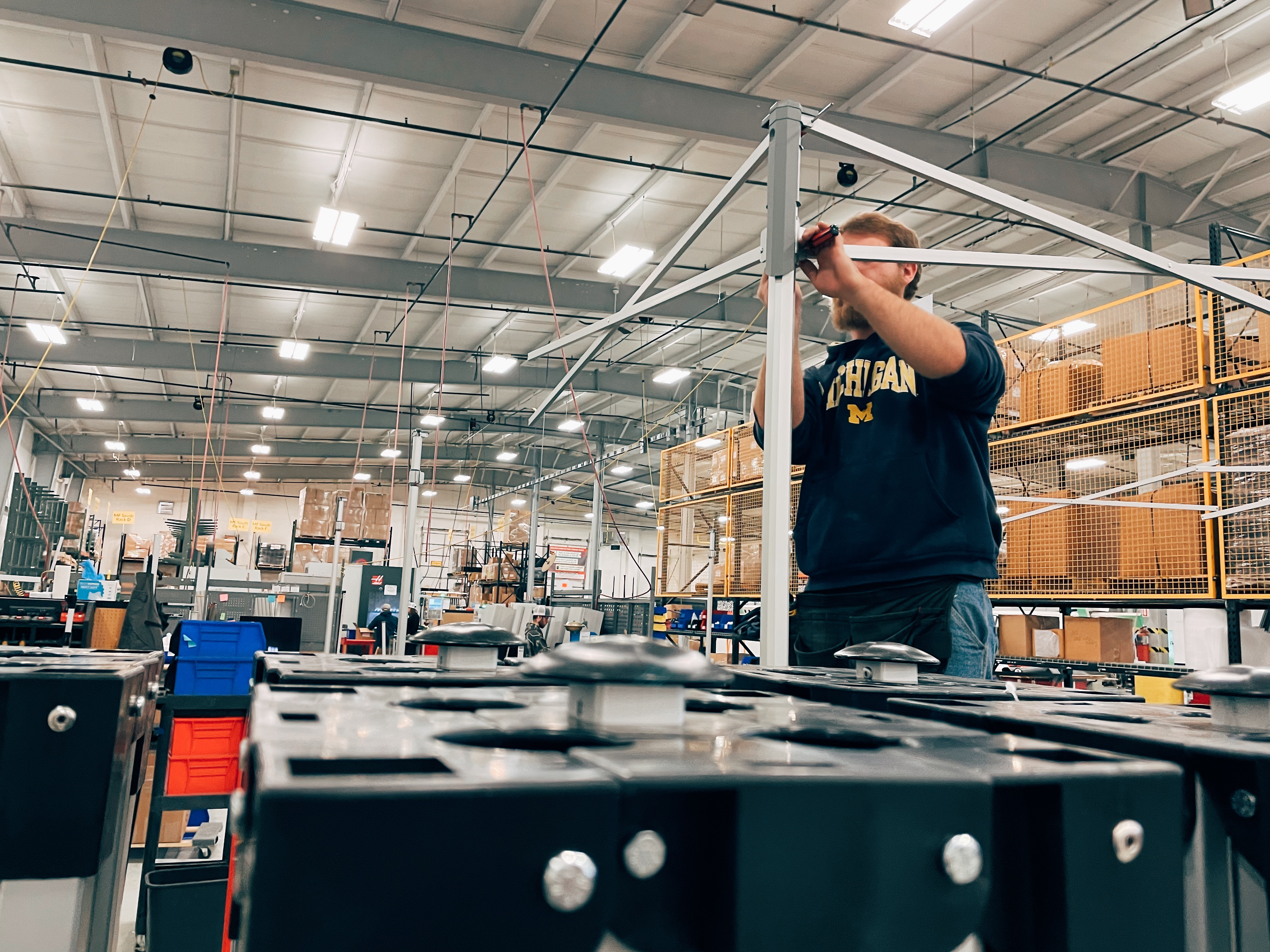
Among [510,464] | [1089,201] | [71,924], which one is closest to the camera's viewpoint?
[71,924]

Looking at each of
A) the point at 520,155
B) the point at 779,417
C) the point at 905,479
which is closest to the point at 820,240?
the point at 779,417

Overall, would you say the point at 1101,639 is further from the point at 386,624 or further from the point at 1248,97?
the point at 386,624

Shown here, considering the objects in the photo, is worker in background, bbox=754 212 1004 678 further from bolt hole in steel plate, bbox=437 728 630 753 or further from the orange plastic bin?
the orange plastic bin

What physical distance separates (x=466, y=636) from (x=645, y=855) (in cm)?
67

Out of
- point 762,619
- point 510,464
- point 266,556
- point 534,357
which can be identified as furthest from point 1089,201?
point 510,464

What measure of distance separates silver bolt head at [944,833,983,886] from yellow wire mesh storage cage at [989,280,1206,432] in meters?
5.60

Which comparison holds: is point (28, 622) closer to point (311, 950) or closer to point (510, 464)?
point (311, 950)

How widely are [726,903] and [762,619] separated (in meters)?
1.57

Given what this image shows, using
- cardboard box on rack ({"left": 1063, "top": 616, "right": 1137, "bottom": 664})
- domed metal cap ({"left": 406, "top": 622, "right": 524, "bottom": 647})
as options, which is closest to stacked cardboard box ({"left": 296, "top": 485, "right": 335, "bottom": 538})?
cardboard box on rack ({"left": 1063, "top": 616, "right": 1137, "bottom": 664})

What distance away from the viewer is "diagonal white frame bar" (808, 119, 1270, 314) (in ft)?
7.27

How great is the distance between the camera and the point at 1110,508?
227 inches

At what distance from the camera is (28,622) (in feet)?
15.5

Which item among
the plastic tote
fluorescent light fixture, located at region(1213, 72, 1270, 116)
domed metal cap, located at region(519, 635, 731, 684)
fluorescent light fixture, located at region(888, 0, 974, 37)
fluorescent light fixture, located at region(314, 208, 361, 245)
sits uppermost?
fluorescent light fixture, located at region(888, 0, 974, 37)

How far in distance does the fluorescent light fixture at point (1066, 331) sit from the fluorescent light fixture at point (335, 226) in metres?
6.44
